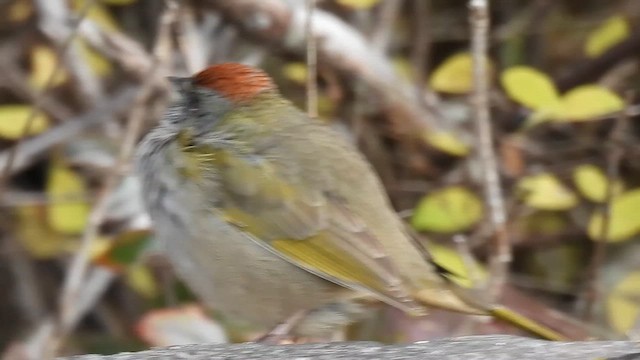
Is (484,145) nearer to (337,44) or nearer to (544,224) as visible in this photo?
(337,44)

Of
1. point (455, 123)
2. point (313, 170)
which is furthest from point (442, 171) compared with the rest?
point (313, 170)

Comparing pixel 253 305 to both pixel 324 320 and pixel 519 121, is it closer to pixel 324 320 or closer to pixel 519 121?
pixel 324 320

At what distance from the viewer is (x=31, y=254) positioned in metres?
4.39

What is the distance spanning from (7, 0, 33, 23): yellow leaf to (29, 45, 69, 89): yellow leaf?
0.17 meters

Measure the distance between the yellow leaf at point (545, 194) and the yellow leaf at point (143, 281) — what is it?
1.35 metres

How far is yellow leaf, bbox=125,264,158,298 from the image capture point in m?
4.21

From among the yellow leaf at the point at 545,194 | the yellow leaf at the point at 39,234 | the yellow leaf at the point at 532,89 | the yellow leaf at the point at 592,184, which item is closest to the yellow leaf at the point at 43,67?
the yellow leaf at the point at 39,234

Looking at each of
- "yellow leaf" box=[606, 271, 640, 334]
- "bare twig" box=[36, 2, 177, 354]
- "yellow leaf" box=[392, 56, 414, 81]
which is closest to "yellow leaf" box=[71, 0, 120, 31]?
"bare twig" box=[36, 2, 177, 354]

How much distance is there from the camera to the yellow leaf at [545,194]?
3.94 m

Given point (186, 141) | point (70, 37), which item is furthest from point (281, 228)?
point (70, 37)

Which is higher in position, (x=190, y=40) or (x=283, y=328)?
(x=190, y=40)

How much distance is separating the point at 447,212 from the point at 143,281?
1121 mm

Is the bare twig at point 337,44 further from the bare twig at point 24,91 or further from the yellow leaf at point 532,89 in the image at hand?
the bare twig at point 24,91

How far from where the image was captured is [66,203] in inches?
160
